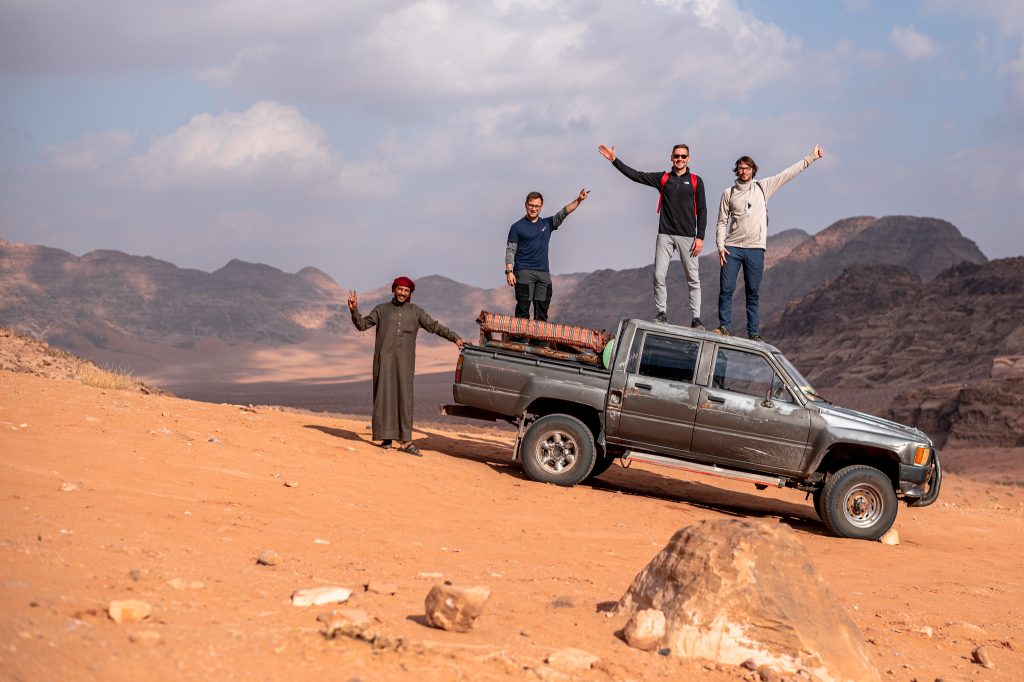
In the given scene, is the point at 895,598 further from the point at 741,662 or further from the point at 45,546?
the point at 45,546

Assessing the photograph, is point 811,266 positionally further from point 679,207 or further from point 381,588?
point 381,588

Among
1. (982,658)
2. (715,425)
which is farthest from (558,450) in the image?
(982,658)

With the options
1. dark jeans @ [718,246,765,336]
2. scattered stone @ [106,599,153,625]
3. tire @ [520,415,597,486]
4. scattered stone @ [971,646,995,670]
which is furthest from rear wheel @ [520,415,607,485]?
scattered stone @ [106,599,153,625]

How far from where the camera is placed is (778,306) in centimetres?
8519

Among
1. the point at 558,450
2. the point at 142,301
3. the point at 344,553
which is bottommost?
the point at 142,301

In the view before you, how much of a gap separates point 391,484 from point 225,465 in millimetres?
1698

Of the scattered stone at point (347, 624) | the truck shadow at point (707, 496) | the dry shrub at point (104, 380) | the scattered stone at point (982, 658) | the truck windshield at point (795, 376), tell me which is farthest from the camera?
the dry shrub at point (104, 380)

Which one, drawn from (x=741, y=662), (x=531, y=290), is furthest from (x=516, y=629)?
(x=531, y=290)

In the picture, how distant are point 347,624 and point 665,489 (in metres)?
9.43

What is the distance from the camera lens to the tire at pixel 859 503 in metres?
11.2

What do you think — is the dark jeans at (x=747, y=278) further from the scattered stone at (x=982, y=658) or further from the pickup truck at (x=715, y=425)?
the scattered stone at (x=982, y=658)

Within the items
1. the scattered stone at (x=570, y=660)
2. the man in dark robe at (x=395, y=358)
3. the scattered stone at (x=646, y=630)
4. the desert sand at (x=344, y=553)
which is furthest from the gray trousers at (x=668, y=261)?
the scattered stone at (x=570, y=660)

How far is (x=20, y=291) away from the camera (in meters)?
95.6

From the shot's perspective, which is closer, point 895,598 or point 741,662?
point 741,662
